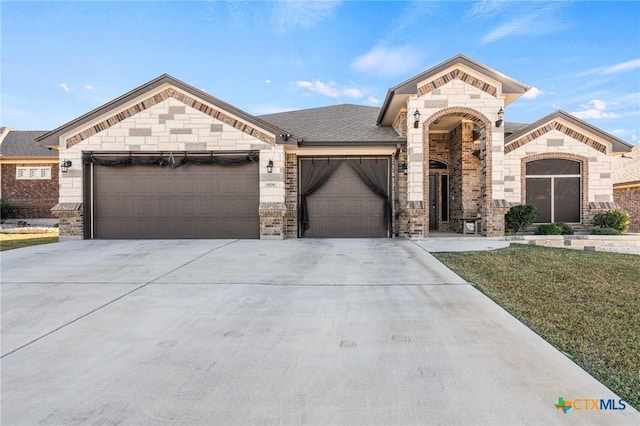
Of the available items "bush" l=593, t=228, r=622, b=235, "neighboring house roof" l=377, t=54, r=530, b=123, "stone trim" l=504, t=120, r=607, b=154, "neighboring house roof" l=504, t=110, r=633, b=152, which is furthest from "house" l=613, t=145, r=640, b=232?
"neighboring house roof" l=377, t=54, r=530, b=123

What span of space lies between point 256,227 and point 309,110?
8.00 metres

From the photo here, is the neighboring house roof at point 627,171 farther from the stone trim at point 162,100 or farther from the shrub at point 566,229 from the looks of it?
the stone trim at point 162,100

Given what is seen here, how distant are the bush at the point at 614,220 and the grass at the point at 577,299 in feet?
14.9

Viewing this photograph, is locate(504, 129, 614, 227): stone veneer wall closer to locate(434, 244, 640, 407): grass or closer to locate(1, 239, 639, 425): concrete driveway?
locate(434, 244, 640, 407): grass

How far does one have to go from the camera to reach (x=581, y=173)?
11.4 m

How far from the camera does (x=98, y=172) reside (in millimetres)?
10336

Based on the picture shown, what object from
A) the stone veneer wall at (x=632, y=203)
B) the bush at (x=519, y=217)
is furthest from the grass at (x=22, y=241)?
the stone veneer wall at (x=632, y=203)

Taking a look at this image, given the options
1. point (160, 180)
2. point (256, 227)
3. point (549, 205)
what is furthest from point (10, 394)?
point (549, 205)

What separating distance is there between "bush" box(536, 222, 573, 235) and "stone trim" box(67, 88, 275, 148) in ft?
31.8

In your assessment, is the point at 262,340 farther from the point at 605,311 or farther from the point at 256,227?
the point at 256,227

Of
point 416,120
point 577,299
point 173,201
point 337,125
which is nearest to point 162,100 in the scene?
point 173,201

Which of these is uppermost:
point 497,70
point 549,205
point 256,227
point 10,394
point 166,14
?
point 166,14

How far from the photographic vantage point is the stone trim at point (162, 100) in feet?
33.3

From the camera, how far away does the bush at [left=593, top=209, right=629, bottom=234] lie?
1095 centimetres
